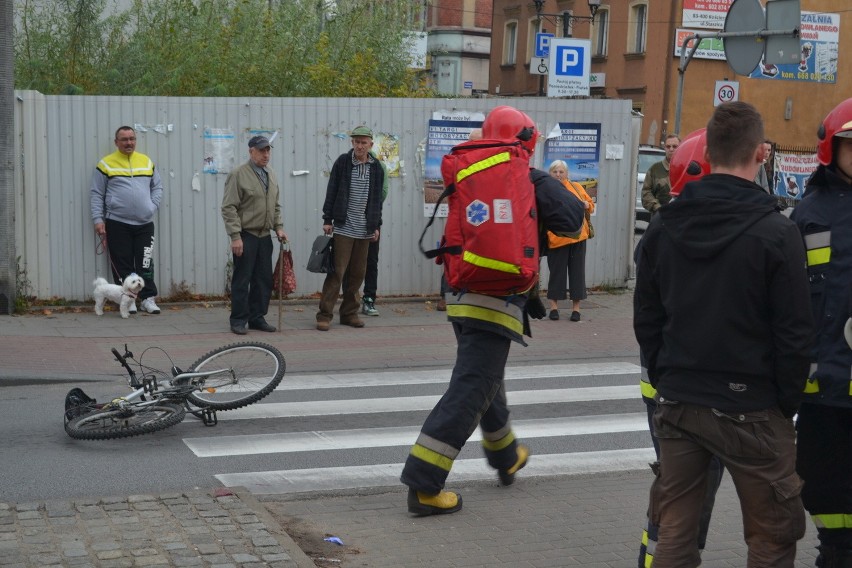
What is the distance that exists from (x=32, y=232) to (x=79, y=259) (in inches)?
22.5

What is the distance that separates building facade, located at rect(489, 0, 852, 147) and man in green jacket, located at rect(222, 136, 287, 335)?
924 inches

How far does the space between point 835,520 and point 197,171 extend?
9.82m

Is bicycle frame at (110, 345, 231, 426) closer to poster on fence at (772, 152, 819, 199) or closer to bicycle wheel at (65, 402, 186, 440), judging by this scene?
bicycle wheel at (65, 402, 186, 440)

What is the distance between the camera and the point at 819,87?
37.6 m

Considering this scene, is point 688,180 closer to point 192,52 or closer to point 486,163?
point 486,163

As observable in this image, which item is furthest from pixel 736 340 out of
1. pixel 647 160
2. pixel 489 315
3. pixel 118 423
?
pixel 647 160

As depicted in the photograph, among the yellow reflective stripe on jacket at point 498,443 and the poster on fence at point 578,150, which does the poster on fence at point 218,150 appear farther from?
the yellow reflective stripe on jacket at point 498,443

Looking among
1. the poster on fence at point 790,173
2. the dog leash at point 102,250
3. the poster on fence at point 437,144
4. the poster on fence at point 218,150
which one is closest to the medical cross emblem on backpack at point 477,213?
the dog leash at point 102,250

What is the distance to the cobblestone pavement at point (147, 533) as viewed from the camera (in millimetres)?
5027

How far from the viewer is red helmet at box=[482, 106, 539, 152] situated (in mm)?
5797

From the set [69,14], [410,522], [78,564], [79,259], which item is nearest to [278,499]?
[410,522]

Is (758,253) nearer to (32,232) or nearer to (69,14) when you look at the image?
(32,232)

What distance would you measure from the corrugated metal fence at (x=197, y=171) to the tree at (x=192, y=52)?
1.25 metres

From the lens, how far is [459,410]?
5.82 m
